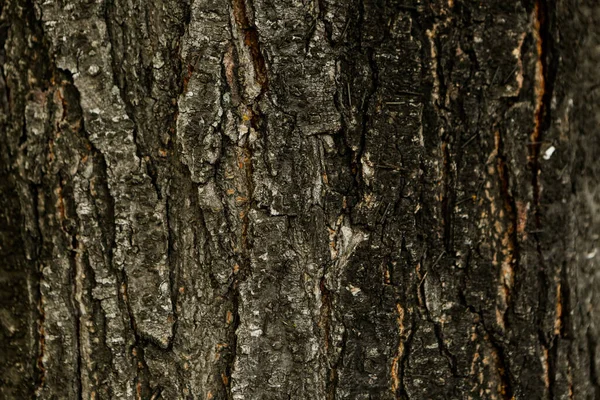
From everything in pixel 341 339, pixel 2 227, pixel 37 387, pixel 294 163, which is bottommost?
pixel 37 387

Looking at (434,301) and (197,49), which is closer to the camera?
(197,49)

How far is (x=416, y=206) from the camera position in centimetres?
122

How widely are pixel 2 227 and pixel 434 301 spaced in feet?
3.43

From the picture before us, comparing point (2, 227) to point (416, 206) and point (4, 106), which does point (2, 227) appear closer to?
point (4, 106)

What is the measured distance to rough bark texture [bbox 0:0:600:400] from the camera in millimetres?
1159

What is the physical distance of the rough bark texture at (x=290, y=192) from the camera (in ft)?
3.80

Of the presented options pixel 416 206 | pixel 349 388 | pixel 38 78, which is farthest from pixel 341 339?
pixel 38 78

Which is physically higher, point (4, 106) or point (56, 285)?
point (4, 106)

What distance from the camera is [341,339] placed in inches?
48.4

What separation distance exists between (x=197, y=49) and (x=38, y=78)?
14.7 inches

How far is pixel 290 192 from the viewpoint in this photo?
1.19 meters

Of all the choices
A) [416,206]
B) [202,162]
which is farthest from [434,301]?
[202,162]

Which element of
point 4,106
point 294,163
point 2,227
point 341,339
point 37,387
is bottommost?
point 37,387

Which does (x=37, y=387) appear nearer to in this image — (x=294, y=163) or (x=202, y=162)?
(x=202, y=162)
